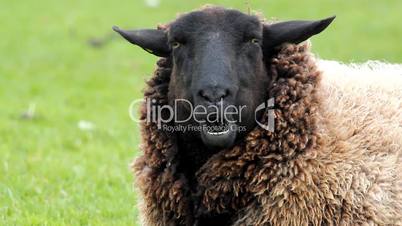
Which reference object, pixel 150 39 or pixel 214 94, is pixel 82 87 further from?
pixel 214 94

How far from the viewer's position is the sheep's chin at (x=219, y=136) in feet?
16.7

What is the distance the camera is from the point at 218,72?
5094 millimetres

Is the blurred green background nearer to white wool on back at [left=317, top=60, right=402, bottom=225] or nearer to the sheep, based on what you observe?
the sheep

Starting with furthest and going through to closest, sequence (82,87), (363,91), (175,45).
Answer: (82,87)
(363,91)
(175,45)

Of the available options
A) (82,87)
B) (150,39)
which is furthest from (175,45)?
(82,87)

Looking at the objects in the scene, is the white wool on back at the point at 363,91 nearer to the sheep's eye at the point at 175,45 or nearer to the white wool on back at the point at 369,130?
the white wool on back at the point at 369,130

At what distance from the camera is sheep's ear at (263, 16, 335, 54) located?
5512 millimetres

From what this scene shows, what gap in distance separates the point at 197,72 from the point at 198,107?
257mm

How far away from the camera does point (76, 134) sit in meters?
11.2

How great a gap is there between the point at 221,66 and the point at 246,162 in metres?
0.74

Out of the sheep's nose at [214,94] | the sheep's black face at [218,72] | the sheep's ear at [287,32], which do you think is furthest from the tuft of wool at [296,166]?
the sheep's nose at [214,94]

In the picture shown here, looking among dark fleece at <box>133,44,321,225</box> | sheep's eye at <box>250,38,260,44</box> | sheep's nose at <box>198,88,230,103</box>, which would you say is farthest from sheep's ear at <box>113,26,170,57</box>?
sheep's nose at <box>198,88,230,103</box>

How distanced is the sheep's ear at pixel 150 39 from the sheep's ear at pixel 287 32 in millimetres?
755

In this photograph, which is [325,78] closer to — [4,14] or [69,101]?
[69,101]
